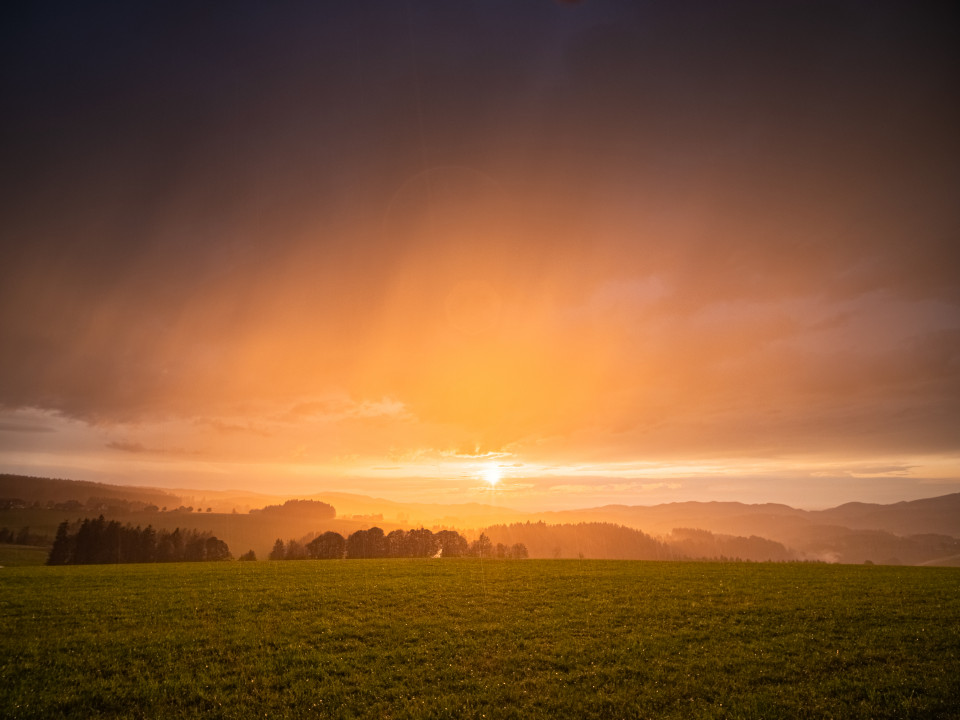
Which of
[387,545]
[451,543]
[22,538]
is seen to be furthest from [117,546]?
[22,538]

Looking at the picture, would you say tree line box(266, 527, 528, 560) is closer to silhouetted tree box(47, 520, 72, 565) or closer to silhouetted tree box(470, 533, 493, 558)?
silhouetted tree box(470, 533, 493, 558)

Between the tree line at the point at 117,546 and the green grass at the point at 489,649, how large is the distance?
306ft

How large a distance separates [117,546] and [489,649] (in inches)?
4970

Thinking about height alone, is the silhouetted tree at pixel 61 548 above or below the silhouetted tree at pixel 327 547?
above

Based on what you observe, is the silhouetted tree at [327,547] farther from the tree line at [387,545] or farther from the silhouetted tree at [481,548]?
the silhouetted tree at [481,548]

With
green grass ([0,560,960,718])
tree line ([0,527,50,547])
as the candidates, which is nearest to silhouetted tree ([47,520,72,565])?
tree line ([0,527,50,547])

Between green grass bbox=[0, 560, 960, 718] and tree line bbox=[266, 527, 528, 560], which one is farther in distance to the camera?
tree line bbox=[266, 527, 528, 560]

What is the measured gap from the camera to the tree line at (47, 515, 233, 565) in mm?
98188

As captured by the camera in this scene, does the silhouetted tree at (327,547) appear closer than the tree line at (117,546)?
No

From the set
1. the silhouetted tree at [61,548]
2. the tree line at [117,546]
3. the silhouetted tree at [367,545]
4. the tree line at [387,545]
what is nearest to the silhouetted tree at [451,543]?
the tree line at [387,545]

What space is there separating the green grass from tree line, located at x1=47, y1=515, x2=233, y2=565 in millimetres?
93359

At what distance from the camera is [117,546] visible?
10244cm

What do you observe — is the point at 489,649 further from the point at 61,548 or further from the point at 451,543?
the point at 61,548

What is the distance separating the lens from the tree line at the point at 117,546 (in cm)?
9819
